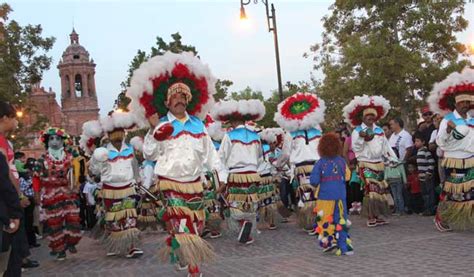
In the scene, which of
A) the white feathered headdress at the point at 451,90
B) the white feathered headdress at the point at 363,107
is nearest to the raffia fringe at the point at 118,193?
the white feathered headdress at the point at 363,107

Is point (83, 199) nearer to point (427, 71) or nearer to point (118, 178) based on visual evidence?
point (118, 178)

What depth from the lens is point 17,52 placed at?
67.4ft

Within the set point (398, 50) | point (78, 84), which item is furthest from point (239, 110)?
point (78, 84)

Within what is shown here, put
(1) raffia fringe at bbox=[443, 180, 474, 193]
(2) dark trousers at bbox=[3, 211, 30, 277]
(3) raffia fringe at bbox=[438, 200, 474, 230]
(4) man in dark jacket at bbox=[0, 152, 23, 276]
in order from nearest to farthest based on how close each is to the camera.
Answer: (4) man in dark jacket at bbox=[0, 152, 23, 276], (2) dark trousers at bbox=[3, 211, 30, 277], (3) raffia fringe at bbox=[438, 200, 474, 230], (1) raffia fringe at bbox=[443, 180, 474, 193]

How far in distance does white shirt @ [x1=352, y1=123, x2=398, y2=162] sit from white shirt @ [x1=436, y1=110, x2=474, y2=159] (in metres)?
1.41

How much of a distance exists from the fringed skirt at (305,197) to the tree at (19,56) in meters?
12.1

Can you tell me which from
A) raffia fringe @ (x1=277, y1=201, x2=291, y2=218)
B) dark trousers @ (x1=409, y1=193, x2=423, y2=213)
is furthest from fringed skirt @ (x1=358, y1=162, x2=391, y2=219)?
dark trousers @ (x1=409, y1=193, x2=423, y2=213)

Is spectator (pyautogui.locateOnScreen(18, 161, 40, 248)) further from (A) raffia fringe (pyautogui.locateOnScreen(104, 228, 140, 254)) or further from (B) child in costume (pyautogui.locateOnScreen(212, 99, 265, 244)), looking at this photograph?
(B) child in costume (pyautogui.locateOnScreen(212, 99, 265, 244))

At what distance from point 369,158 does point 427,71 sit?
43.3 feet

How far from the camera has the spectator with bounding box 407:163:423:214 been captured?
12430mm

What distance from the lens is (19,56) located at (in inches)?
821

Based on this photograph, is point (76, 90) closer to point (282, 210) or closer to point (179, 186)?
Answer: point (282, 210)

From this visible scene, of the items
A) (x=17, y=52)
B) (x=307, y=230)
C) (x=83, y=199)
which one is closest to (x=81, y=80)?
(x=17, y=52)

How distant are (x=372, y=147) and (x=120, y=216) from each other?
455cm
